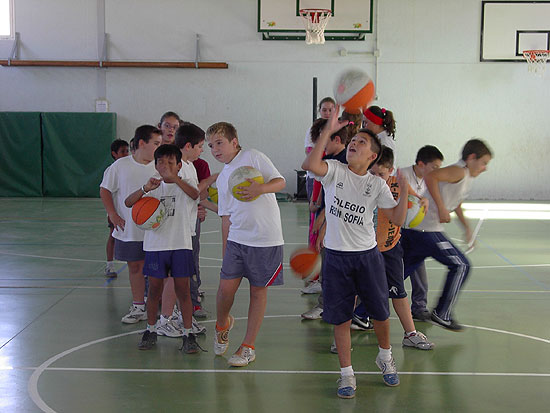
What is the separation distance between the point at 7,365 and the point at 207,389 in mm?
1493

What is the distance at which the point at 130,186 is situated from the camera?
552 cm

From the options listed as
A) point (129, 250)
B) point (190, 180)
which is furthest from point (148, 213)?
point (129, 250)

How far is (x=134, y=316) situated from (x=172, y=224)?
4.11 feet

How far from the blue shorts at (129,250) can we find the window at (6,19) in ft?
42.9

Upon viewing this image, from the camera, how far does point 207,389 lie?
4.18 metres

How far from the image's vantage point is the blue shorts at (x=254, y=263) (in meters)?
4.54

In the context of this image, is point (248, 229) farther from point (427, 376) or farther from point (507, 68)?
point (507, 68)

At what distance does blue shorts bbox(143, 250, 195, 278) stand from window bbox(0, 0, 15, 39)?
547 inches

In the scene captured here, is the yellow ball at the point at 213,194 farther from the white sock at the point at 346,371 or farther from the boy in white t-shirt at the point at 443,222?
the white sock at the point at 346,371

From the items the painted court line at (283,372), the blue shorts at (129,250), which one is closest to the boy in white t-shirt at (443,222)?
the painted court line at (283,372)

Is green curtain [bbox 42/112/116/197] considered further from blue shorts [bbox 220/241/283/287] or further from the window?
blue shorts [bbox 220/241/283/287]

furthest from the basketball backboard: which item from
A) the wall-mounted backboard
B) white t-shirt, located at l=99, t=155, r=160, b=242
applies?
white t-shirt, located at l=99, t=155, r=160, b=242

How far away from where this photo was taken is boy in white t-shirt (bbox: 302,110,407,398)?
408 centimetres

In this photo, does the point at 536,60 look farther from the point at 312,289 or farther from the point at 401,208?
the point at 401,208
